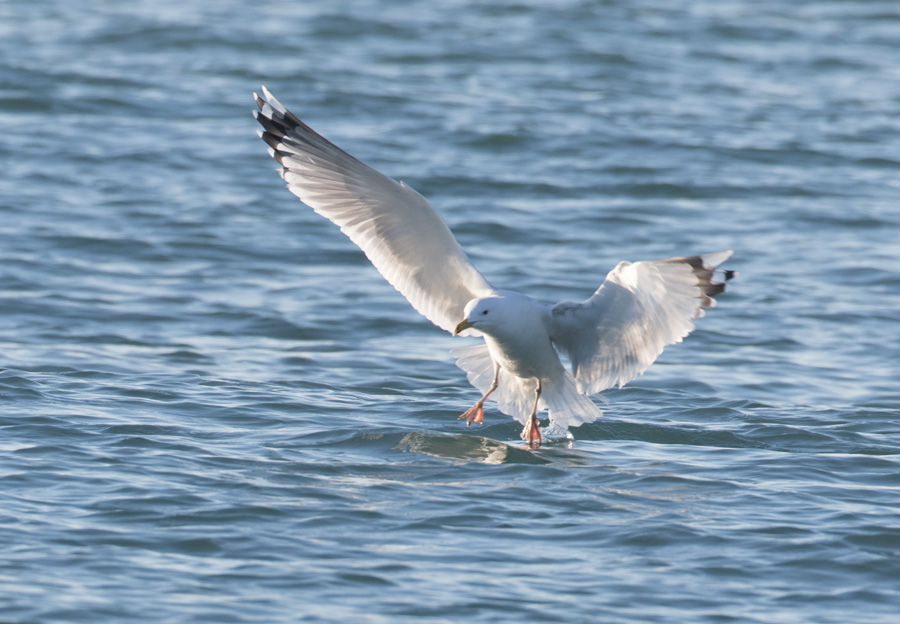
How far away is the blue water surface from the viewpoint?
544 cm

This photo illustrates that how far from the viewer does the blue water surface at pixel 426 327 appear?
5.44m

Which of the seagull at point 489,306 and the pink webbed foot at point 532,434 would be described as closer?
the seagull at point 489,306

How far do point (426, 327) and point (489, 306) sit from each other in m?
3.30

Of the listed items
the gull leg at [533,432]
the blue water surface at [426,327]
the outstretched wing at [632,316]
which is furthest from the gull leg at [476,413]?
the outstretched wing at [632,316]

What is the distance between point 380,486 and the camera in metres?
6.45

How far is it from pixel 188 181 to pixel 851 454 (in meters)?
8.47

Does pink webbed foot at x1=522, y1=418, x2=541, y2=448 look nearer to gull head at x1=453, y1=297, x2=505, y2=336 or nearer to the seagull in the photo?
the seagull

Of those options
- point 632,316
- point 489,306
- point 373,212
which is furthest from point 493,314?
point 373,212

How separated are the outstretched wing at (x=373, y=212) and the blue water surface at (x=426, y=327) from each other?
86 centimetres

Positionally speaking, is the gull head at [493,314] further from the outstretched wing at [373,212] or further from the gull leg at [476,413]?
the gull leg at [476,413]

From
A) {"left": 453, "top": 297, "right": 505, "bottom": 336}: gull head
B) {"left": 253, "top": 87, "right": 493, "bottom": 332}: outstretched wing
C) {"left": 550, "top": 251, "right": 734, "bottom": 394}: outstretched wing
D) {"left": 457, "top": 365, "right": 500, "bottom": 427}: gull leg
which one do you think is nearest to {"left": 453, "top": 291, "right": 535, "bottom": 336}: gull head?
{"left": 453, "top": 297, "right": 505, "bottom": 336}: gull head

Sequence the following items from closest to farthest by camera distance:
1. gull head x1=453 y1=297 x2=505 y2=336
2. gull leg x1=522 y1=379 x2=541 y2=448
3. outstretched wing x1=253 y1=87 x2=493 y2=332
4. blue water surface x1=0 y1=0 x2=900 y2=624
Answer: blue water surface x1=0 y1=0 x2=900 y2=624 → gull head x1=453 y1=297 x2=505 y2=336 → outstretched wing x1=253 y1=87 x2=493 y2=332 → gull leg x1=522 y1=379 x2=541 y2=448

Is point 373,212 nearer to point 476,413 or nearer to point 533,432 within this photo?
point 476,413

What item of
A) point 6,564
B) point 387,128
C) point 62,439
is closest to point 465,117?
point 387,128
